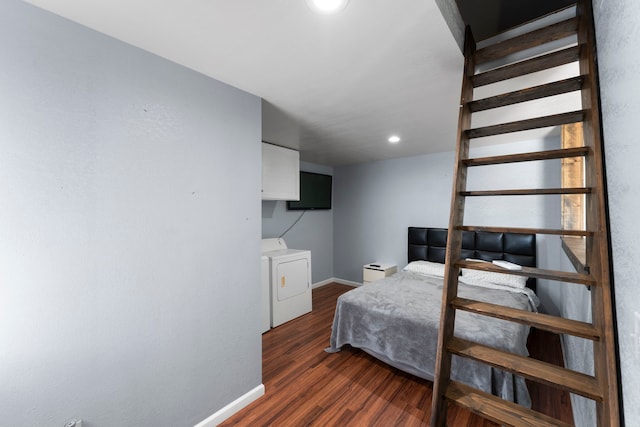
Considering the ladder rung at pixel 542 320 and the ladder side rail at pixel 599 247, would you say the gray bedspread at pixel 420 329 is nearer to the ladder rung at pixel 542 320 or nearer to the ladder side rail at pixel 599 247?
the ladder rung at pixel 542 320

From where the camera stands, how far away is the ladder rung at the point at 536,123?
1.25 m

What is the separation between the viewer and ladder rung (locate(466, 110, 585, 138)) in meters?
1.25

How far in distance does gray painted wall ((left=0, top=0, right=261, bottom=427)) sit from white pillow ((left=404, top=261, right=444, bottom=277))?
2.45 m

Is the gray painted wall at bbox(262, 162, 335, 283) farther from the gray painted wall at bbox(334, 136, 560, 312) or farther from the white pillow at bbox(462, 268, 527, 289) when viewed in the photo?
the white pillow at bbox(462, 268, 527, 289)

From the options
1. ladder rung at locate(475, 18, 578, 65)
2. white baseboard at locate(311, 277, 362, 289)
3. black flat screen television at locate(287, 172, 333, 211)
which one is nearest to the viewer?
ladder rung at locate(475, 18, 578, 65)

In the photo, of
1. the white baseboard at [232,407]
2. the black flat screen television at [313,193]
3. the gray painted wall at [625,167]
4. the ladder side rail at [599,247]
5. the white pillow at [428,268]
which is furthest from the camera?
the black flat screen television at [313,193]

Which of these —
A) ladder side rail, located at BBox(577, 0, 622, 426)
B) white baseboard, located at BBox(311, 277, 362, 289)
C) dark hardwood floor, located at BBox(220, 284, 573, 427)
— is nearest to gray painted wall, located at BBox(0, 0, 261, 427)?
dark hardwood floor, located at BBox(220, 284, 573, 427)

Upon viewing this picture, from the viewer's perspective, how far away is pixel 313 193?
4.67 metres

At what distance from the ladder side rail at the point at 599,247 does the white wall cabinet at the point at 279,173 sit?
2758 millimetres

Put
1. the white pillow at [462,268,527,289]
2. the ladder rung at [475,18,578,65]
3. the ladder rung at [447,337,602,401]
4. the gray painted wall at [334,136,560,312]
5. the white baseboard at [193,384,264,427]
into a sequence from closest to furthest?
1. the ladder rung at [447,337,602,401]
2. the ladder rung at [475,18,578,65]
3. the white baseboard at [193,384,264,427]
4. the white pillow at [462,268,527,289]
5. the gray painted wall at [334,136,560,312]

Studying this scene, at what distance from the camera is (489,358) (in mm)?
1164

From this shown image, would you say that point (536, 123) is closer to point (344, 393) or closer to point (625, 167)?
point (625, 167)

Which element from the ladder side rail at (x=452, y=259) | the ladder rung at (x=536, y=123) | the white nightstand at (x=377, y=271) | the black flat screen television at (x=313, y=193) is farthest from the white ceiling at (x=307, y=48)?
the white nightstand at (x=377, y=271)

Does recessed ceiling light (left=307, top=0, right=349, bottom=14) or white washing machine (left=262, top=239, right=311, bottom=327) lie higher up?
recessed ceiling light (left=307, top=0, right=349, bottom=14)
